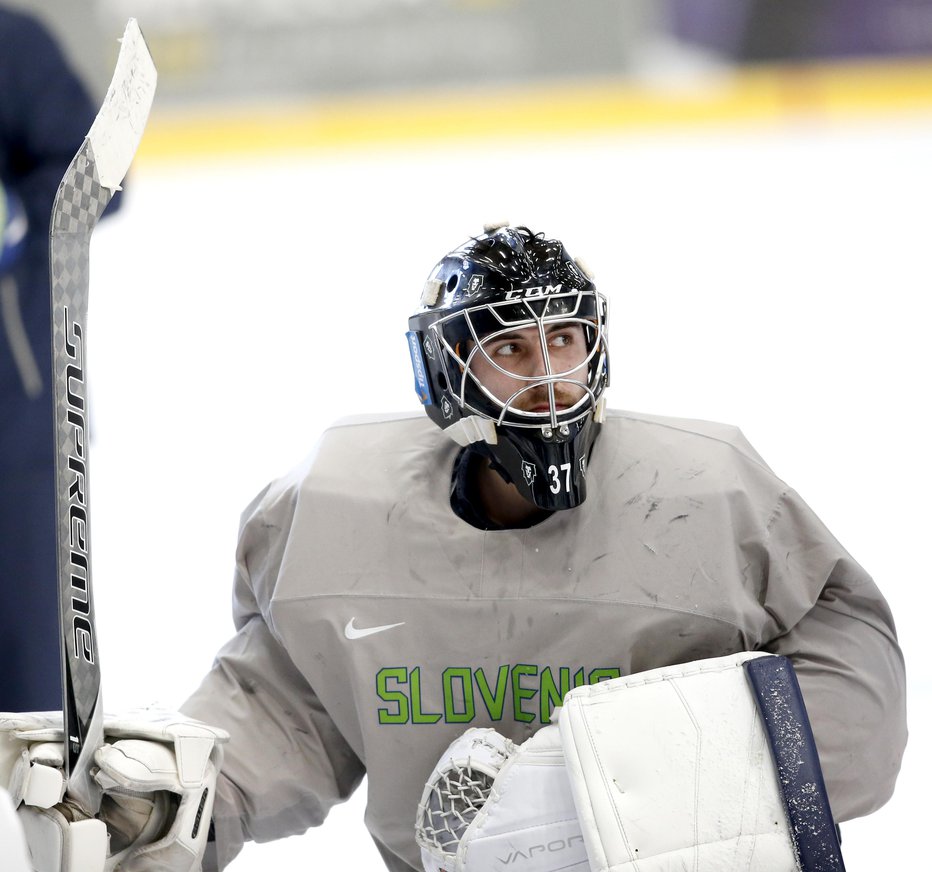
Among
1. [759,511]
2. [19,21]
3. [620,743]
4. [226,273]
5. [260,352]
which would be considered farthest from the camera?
[226,273]

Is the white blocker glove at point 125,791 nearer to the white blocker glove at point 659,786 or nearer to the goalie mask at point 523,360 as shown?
the white blocker glove at point 659,786

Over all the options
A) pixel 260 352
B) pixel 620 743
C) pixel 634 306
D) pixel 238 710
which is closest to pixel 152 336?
pixel 260 352

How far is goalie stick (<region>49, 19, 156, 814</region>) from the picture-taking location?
1.42m

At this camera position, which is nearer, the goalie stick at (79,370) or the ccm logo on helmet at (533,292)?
the goalie stick at (79,370)

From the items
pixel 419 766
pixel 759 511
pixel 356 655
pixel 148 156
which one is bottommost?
pixel 419 766

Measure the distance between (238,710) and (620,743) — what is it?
0.57 m

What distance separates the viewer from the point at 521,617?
67.6 inches

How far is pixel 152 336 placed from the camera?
478 centimetres

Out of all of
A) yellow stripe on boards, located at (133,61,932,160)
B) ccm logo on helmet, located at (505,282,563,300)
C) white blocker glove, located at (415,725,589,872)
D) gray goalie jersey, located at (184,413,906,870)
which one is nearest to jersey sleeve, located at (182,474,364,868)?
gray goalie jersey, located at (184,413,906,870)

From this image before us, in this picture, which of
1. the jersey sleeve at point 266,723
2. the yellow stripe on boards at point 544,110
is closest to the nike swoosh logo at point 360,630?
the jersey sleeve at point 266,723

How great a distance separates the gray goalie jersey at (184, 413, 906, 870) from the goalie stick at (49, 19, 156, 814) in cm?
29

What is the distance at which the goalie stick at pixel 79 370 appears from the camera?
1.42 metres

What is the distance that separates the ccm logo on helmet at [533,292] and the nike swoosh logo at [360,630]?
45 cm

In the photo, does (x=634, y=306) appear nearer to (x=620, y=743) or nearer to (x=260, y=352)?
(x=260, y=352)
